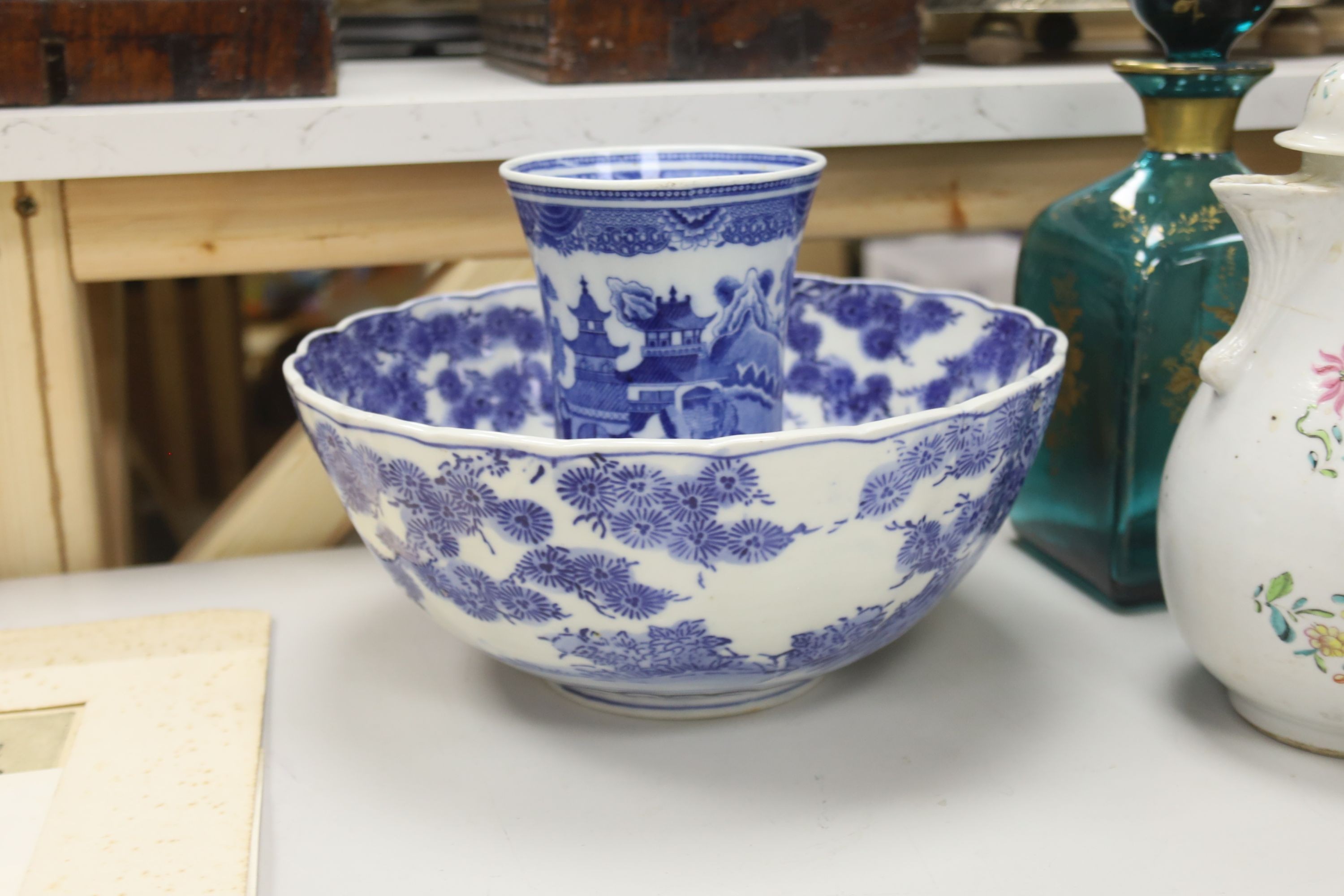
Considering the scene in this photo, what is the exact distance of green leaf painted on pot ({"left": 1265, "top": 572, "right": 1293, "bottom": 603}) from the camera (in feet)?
1.43

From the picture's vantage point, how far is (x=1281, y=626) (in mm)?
443

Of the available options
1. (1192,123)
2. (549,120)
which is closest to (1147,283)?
(1192,123)

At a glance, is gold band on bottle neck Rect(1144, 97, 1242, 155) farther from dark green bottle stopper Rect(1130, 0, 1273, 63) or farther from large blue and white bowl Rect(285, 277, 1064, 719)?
large blue and white bowl Rect(285, 277, 1064, 719)

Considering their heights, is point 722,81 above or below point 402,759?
above

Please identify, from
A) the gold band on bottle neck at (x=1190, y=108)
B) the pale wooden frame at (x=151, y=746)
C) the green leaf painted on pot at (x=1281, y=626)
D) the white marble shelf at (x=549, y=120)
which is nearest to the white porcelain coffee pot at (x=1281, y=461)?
the green leaf painted on pot at (x=1281, y=626)

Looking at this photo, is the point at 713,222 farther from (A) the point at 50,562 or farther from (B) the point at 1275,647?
(A) the point at 50,562

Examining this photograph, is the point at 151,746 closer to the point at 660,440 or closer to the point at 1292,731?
the point at 660,440

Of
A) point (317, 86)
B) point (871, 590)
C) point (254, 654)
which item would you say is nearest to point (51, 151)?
point (317, 86)

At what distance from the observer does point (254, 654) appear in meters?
0.57

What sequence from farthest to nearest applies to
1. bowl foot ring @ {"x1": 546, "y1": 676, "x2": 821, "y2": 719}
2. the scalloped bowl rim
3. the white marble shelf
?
the white marble shelf → bowl foot ring @ {"x1": 546, "y1": 676, "x2": 821, "y2": 719} → the scalloped bowl rim

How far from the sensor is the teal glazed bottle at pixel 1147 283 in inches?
21.8

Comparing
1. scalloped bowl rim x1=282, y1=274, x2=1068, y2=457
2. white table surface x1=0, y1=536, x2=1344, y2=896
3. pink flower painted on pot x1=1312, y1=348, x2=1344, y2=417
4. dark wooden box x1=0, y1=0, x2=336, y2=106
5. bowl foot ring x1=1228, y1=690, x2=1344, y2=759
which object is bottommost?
white table surface x1=0, y1=536, x2=1344, y2=896

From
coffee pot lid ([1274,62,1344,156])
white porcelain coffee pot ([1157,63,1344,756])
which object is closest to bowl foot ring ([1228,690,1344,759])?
white porcelain coffee pot ([1157,63,1344,756])

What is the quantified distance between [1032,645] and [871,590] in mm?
169
